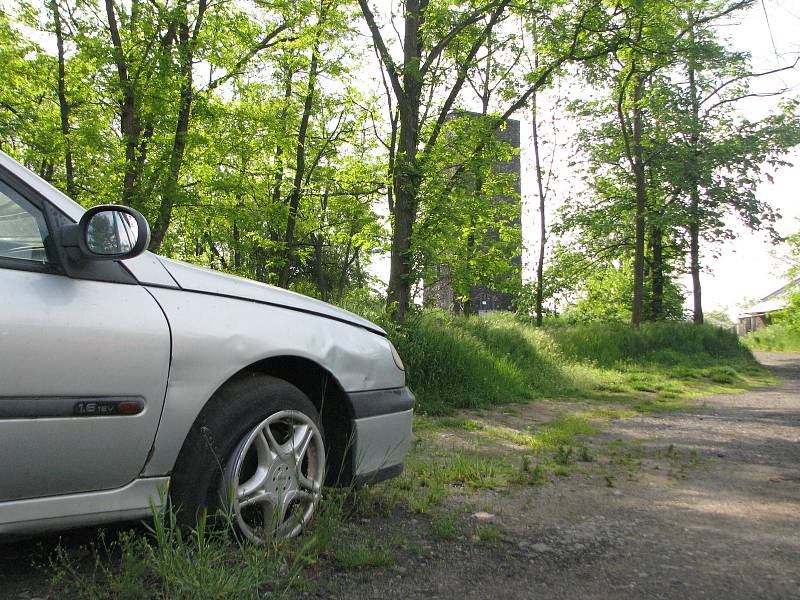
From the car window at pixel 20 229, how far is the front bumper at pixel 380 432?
5.15ft

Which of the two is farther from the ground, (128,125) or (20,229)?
(128,125)

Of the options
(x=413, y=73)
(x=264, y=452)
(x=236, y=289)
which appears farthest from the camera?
(x=413, y=73)

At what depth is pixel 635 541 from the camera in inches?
136

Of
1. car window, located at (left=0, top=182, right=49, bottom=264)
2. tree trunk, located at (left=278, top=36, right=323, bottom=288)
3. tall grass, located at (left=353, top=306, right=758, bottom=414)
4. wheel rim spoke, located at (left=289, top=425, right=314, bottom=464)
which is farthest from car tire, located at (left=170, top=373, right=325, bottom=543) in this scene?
tree trunk, located at (left=278, top=36, right=323, bottom=288)

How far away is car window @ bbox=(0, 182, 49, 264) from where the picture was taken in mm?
2326

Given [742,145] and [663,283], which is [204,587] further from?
[663,283]

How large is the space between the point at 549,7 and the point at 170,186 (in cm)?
846

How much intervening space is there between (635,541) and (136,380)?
257cm

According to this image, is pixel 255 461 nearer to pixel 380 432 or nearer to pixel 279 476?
pixel 279 476

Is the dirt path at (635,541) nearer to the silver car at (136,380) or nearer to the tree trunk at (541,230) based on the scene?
the silver car at (136,380)

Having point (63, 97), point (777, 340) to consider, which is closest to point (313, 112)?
point (63, 97)

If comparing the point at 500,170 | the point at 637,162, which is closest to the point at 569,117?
the point at 637,162

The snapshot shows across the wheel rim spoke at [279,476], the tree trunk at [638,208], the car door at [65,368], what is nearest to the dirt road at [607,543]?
the wheel rim spoke at [279,476]

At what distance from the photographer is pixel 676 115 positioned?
2498 cm
